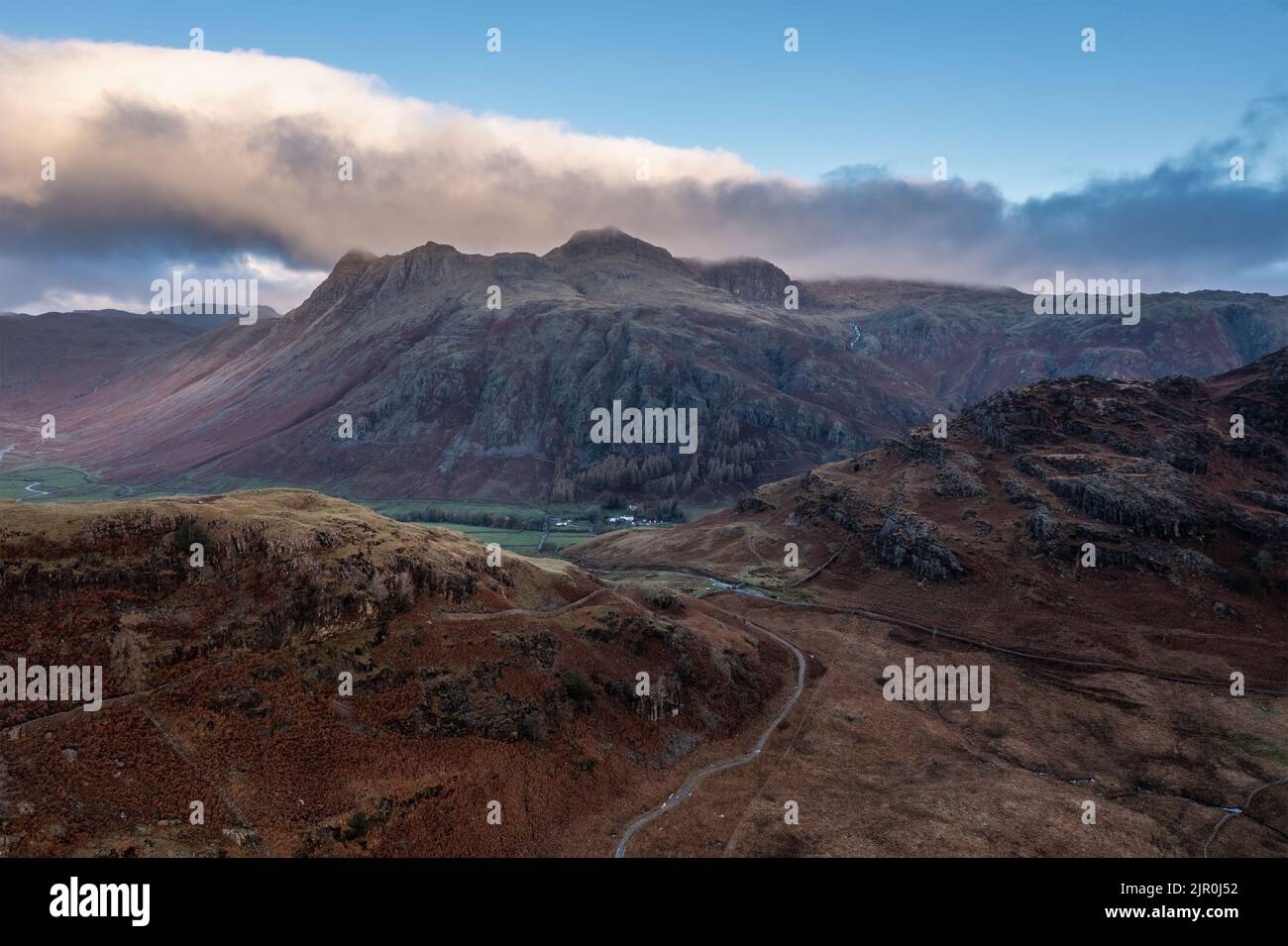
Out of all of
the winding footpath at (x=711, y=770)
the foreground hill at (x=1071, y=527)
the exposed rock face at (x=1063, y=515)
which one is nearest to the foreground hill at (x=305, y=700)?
the winding footpath at (x=711, y=770)

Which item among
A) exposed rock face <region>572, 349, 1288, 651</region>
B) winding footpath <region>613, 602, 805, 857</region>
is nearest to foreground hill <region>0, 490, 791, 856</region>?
winding footpath <region>613, 602, 805, 857</region>

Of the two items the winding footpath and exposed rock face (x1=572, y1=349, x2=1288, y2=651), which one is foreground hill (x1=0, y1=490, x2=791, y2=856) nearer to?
the winding footpath

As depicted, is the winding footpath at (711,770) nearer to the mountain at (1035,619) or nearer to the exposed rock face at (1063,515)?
the mountain at (1035,619)

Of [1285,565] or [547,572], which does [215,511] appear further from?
[1285,565]

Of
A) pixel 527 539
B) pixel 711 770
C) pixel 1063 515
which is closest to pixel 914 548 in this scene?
pixel 1063 515

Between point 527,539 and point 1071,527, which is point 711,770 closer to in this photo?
point 1071,527
